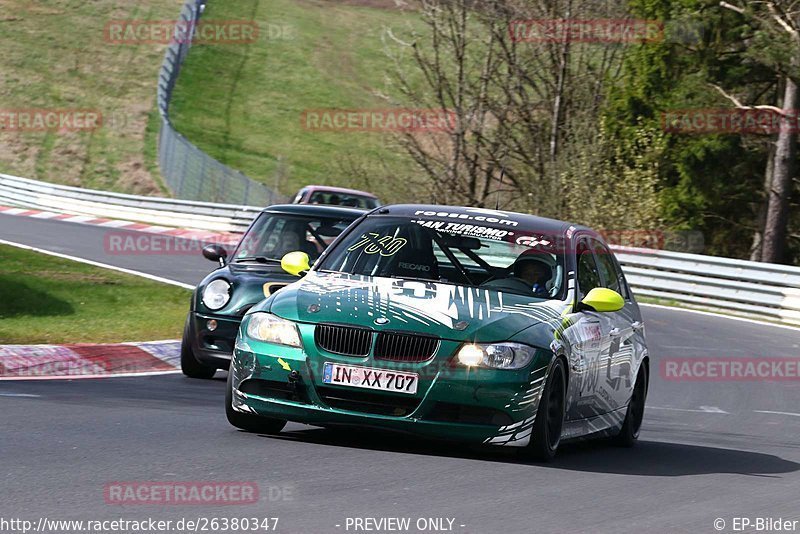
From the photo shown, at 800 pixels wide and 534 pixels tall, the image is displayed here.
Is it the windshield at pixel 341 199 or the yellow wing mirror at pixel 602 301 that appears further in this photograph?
the windshield at pixel 341 199

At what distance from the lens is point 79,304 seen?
17.2 metres

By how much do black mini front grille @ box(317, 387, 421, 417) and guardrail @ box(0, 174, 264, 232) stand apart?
25942 millimetres

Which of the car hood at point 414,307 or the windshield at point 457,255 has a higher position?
the windshield at point 457,255

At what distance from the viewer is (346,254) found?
937 cm

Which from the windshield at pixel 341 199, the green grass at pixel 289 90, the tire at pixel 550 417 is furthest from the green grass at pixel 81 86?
the tire at pixel 550 417

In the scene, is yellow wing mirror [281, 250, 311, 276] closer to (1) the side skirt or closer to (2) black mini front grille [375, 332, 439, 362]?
(2) black mini front grille [375, 332, 439, 362]

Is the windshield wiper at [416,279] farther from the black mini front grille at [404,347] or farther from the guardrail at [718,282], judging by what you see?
the guardrail at [718,282]

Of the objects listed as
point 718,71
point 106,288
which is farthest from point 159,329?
point 718,71

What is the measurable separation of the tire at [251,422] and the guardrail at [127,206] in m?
25.2

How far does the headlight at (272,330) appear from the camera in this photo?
26.9 feet

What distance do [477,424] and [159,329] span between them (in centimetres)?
797

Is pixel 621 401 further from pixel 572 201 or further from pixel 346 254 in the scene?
pixel 572 201

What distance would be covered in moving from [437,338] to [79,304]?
10014 millimetres

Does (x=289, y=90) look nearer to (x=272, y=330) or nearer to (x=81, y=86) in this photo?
(x=81, y=86)
